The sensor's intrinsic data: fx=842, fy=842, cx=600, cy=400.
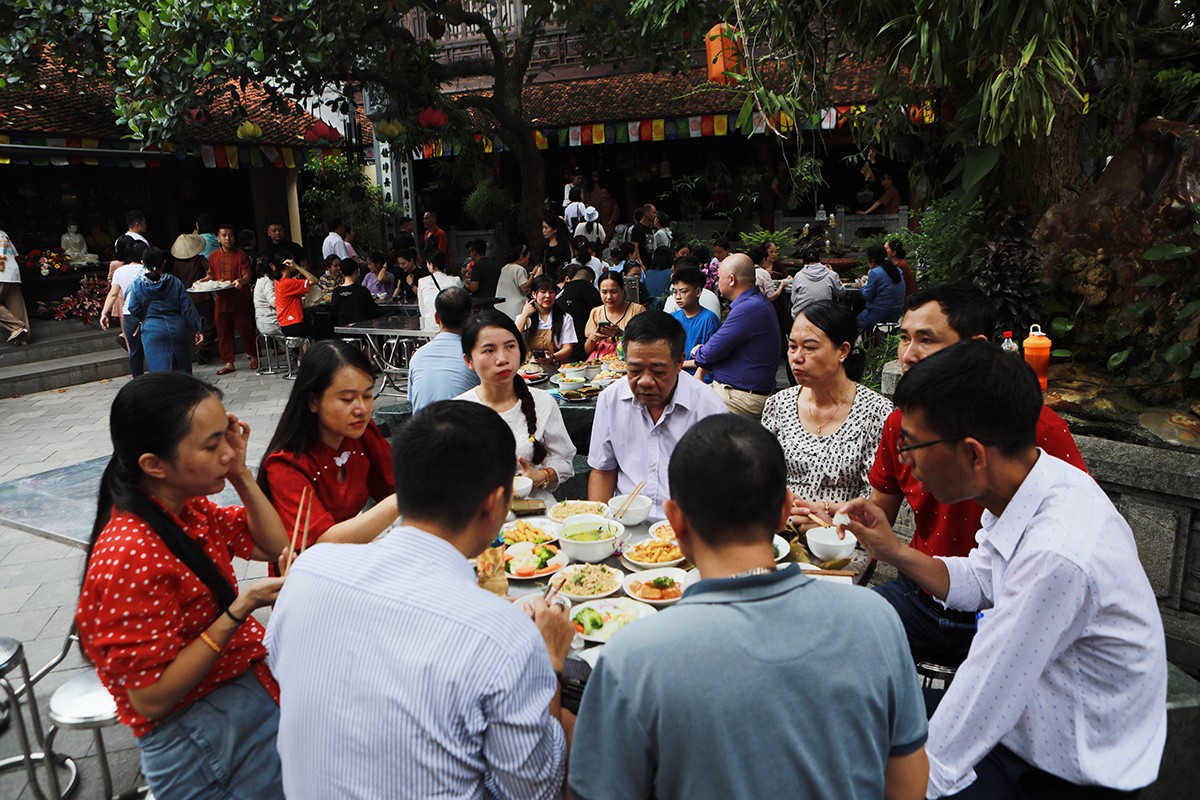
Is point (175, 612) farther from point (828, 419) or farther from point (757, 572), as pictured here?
point (828, 419)

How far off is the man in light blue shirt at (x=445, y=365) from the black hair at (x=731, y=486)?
341cm

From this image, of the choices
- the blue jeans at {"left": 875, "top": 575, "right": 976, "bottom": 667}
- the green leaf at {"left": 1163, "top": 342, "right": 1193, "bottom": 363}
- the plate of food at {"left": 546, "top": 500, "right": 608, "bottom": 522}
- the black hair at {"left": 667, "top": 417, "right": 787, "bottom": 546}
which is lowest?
the blue jeans at {"left": 875, "top": 575, "right": 976, "bottom": 667}

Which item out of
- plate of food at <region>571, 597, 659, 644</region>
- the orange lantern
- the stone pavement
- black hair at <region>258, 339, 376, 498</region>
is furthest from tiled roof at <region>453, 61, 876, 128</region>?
plate of food at <region>571, 597, 659, 644</region>

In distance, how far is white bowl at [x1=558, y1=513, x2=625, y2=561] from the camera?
9.74 ft

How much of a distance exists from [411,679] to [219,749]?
3.59ft

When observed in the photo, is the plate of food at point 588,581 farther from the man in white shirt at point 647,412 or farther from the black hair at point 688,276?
the black hair at point 688,276

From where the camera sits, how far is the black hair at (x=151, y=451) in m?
2.21

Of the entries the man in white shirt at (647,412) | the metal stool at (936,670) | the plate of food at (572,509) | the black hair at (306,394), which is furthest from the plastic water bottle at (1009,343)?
the black hair at (306,394)

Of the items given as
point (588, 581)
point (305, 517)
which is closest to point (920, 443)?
point (588, 581)

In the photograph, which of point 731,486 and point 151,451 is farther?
point 151,451

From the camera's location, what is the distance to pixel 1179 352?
422 centimetres

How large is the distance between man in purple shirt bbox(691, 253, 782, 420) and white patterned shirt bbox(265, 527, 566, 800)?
4.50 metres

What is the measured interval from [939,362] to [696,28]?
26.2ft

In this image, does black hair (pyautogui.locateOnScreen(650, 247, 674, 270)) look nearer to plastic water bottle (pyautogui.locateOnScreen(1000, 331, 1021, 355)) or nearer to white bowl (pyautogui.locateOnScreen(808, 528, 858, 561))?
plastic water bottle (pyautogui.locateOnScreen(1000, 331, 1021, 355))
